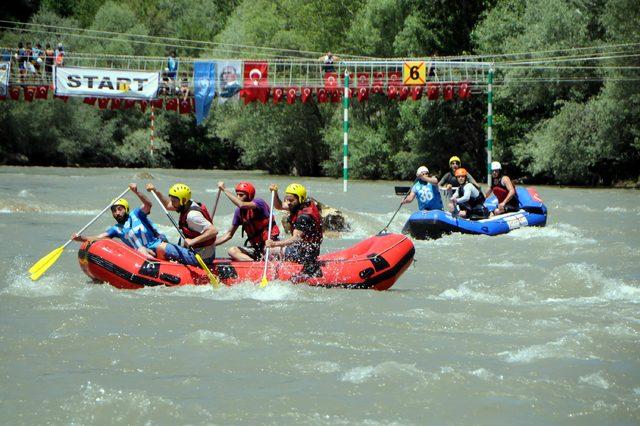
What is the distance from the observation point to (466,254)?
16.8 m

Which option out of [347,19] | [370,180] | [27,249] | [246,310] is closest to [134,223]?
[246,310]

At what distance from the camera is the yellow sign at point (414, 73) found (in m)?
34.1

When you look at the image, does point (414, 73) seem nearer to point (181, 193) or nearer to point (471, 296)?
point (471, 296)

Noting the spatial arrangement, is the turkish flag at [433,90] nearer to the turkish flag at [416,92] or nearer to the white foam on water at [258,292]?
the turkish flag at [416,92]

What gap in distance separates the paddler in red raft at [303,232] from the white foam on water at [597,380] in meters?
4.21

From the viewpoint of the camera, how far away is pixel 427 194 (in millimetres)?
18984

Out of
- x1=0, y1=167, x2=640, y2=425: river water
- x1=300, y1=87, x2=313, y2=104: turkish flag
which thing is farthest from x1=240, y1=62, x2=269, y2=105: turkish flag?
x1=0, y1=167, x2=640, y2=425: river water

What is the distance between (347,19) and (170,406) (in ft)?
125

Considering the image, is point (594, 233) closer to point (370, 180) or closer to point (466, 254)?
point (466, 254)

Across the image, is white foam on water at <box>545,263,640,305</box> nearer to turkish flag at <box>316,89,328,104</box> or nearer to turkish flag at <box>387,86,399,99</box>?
turkish flag at <box>387,86,399,99</box>

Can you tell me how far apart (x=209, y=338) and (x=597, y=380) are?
323 centimetres

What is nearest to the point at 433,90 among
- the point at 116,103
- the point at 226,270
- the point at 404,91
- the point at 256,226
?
the point at 404,91

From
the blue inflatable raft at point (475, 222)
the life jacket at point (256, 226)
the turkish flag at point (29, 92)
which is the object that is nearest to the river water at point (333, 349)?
the life jacket at point (256, 226)

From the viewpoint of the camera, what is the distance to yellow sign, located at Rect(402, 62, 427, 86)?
34.1 m
